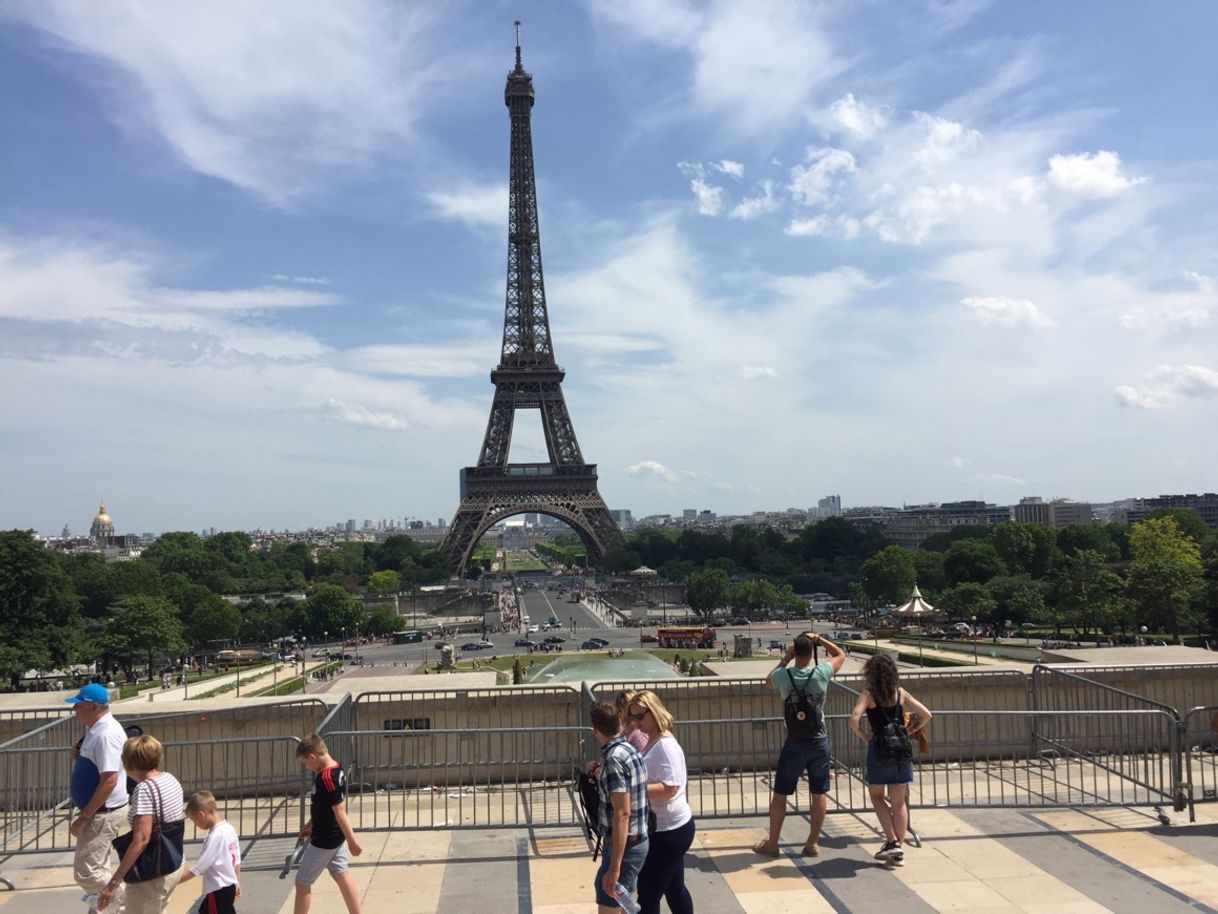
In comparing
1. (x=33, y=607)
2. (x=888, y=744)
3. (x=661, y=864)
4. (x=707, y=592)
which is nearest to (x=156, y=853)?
(x=661, y=864)

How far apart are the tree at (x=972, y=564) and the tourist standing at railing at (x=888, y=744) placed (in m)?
67.1

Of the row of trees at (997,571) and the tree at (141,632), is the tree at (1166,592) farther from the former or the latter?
the tree at (141,632)

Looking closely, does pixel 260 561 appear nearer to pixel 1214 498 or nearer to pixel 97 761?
pixel 97 761

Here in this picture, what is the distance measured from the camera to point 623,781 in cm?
528

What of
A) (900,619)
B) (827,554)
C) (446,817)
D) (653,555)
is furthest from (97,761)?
(653,555)

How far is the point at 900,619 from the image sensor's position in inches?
2131

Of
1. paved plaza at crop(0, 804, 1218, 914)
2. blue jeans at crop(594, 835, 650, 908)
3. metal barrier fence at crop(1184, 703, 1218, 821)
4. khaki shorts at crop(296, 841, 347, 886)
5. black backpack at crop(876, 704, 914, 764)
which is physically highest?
black backpack at crop(876, 704, 914, 764)

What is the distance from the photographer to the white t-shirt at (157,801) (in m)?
5.70

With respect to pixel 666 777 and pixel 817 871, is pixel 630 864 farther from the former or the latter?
pixel 817 871

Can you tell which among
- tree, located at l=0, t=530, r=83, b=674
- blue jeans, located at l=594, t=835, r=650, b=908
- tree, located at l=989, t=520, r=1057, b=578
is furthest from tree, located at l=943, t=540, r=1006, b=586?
blue jeans, located at l=594, t=835, r=650, b=908

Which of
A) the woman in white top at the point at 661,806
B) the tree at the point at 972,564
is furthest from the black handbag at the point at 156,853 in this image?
the tree at the point at 972,564

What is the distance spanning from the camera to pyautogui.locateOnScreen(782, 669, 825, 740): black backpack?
752cm

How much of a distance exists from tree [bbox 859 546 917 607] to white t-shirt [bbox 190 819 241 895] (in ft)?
204

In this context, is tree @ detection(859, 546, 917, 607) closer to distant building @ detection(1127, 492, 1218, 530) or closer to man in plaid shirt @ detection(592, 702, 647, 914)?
man in plaid shirt @ detection(592, 702, 647, 914)
